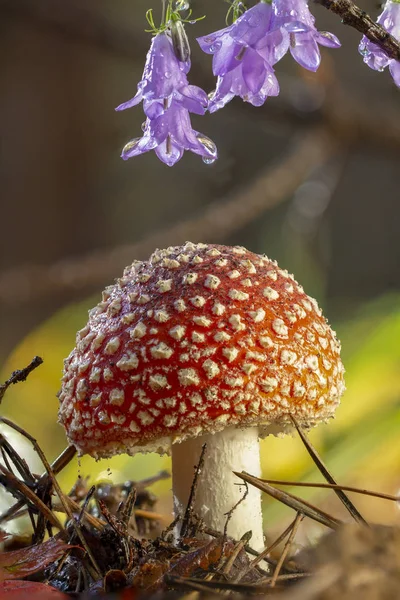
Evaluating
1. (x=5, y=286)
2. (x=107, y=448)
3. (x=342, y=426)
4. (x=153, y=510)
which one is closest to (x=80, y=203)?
(x=5, y=286)

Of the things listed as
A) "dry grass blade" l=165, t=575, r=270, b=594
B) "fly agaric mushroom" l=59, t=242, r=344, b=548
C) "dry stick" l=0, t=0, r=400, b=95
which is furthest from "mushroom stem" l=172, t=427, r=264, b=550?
"dry stick" l=0, t=0, r=400, b=95

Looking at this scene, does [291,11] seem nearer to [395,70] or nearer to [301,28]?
[301,28]

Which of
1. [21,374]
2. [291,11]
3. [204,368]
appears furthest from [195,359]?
[291,11]

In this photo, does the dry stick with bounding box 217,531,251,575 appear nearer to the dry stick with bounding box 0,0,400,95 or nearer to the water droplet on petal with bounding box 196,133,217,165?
the water droplet on petal with bounding box 196,133,217,165

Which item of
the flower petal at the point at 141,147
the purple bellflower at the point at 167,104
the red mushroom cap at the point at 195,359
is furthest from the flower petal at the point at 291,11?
the red mushroom cap at the point at 195,359

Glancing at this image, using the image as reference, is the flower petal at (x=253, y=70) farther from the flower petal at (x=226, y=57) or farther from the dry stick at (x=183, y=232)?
the dry stick at (x=183, y=232)
